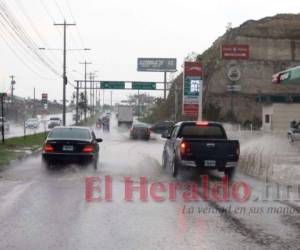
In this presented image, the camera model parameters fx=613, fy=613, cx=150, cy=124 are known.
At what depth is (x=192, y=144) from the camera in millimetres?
17719

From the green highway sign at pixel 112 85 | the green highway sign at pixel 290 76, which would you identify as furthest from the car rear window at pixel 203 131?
the green highway sign at pixel 112 85

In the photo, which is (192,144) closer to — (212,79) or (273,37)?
(212,79)

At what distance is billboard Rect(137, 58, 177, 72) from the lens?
11075 cm

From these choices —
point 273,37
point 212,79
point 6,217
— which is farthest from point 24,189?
point 273,37

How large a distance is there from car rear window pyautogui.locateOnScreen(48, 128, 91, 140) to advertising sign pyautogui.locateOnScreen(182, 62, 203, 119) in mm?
27495

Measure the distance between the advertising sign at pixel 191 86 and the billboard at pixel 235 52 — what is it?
28.0 metres

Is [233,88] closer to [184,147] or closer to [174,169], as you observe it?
[174,169]

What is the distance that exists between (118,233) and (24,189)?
6.02m

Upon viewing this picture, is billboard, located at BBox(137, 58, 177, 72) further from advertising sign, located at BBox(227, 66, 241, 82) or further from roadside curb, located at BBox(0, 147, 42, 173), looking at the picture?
roadside curb, located at BBox(0, 147, 42, 173)

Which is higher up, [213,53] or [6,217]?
[213,53]

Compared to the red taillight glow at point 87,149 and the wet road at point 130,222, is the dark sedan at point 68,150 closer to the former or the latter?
the red taillight glow at point 87,149

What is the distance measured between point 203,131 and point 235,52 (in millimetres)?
58904

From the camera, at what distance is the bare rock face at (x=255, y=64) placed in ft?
266

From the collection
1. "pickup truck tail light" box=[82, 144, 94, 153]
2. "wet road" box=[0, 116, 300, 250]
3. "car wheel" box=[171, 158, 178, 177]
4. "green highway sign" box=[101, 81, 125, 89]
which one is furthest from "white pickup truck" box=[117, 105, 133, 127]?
"wet road" box=[0, 116, 300, 250]
